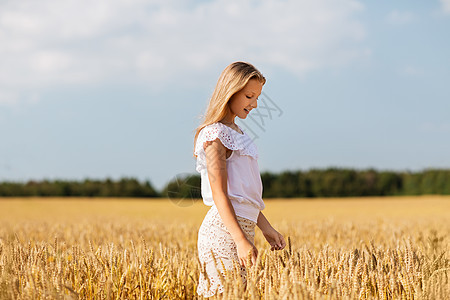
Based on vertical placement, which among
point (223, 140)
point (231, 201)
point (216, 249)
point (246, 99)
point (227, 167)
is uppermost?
point (246, 99)

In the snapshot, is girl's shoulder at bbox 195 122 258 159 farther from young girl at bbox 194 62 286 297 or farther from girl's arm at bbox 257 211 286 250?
girl's arm at bbox 257 211 286 250

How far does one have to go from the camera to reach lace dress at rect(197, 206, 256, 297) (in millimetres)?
2127

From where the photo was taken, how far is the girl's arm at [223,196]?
1994 millimetres

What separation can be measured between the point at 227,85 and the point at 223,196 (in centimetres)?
56

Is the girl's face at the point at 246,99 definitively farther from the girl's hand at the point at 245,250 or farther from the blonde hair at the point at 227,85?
the girl's hand at the point at 245,250

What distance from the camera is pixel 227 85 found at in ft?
7.14

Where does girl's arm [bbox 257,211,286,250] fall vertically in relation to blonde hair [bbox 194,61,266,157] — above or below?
below

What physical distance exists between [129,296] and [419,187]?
89.6 ft

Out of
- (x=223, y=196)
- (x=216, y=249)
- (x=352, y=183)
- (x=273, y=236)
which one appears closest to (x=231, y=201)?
(x=223, y=196)

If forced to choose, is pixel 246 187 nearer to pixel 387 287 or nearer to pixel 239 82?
pixel 239 82

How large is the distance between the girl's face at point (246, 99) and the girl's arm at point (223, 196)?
0.22 metres

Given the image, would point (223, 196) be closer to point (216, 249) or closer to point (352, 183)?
point (216, 249)

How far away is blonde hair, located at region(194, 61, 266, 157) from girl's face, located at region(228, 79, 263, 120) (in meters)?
0.03

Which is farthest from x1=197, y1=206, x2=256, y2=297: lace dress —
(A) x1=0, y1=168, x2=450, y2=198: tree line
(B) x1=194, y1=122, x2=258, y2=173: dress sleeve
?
(A) x1=0, y1=168, x2=450, y2=198: tree line
